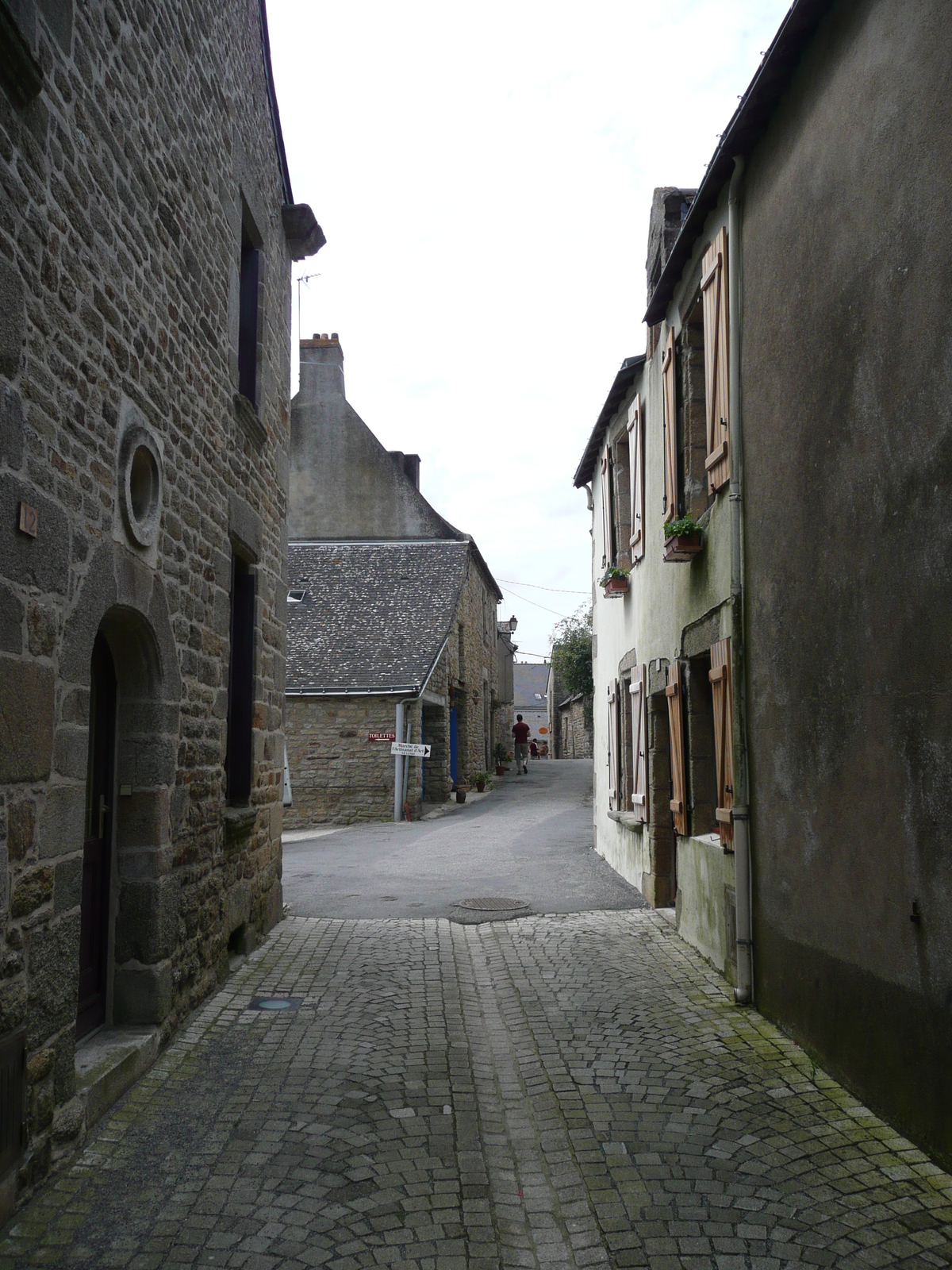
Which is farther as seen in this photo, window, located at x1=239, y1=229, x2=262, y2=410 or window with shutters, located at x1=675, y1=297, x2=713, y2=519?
window, located at x1=239, y1=229, x2=262, y2=410

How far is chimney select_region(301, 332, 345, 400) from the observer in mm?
24375

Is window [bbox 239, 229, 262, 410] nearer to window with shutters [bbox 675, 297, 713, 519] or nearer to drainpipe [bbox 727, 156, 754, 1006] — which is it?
window with shutters [bbox 675, 297, 713, 519]

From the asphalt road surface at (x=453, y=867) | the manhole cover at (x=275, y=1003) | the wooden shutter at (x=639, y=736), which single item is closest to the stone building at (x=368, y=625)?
the asphalt road surface at (x=453, y=867)

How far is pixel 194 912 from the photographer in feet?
18.5

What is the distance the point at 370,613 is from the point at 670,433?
526 inches

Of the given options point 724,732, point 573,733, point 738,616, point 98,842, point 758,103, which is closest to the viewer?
point 98,842

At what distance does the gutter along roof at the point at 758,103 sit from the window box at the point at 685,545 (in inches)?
83.6

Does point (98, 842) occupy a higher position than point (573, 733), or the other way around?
point (573, 733)

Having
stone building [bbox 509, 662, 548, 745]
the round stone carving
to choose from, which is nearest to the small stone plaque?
the round stone carving

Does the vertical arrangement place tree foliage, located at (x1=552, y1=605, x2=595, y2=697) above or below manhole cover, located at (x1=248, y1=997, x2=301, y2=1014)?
above

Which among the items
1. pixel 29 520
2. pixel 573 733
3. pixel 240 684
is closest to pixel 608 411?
pixel 240 684

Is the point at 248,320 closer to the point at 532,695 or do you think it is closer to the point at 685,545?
the point at 685,545

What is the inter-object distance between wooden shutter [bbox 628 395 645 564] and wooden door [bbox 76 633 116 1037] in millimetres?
5599

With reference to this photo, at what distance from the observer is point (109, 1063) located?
425 cm
